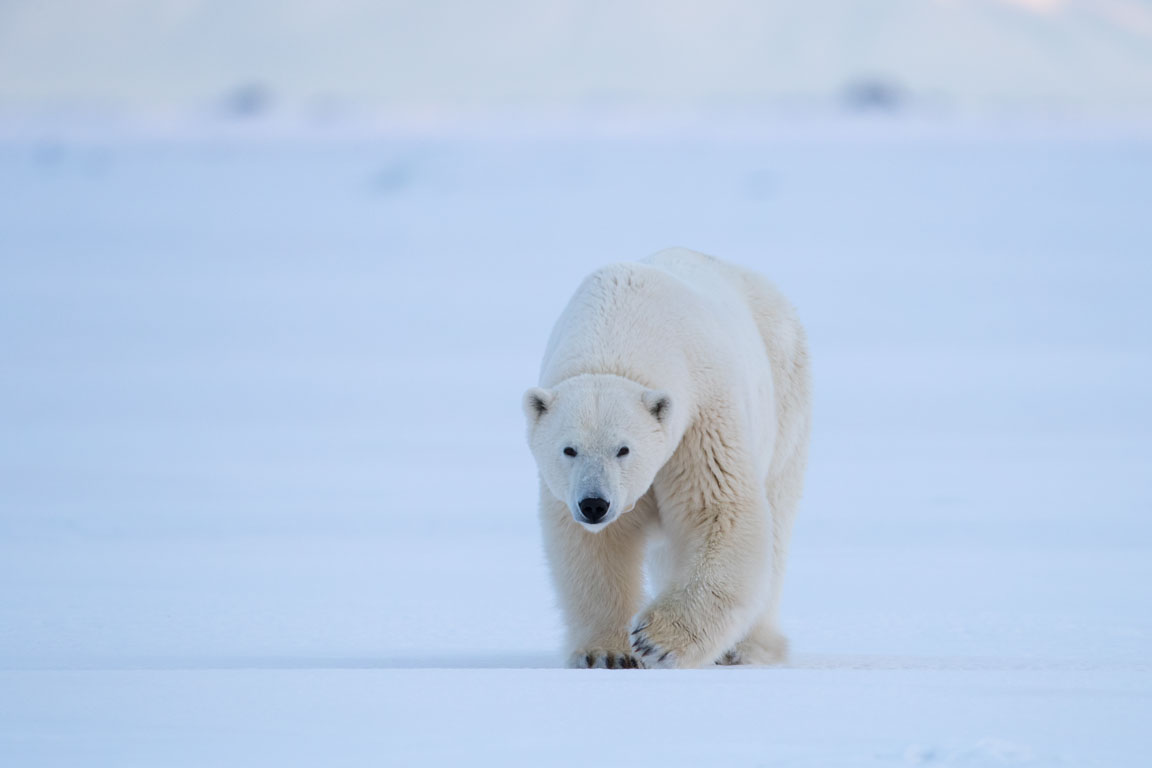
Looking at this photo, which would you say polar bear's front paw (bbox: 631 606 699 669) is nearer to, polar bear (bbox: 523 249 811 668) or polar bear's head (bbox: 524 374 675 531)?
polar bear (bbox: 523 249 811 668)

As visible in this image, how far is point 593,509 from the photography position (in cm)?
377

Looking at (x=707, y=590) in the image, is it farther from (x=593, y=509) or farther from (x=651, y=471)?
(x=593, y=509)

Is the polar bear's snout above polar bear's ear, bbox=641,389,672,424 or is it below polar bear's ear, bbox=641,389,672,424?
below

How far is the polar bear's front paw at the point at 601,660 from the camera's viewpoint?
13.6 ft

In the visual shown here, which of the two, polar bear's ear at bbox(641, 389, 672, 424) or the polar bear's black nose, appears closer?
the polar bear's black nose

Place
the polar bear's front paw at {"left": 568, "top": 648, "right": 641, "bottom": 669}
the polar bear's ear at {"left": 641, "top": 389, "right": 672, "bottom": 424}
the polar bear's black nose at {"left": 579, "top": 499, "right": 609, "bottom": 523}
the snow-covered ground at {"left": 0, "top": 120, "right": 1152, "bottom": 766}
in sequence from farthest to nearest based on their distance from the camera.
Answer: the polar bear's front paw at {"left": 568, "top": 648, "right": 641, "bottom": 669} → the polar bear's ear at {"left": 641, "top": 389, "right": 672, "bottom": 424} → the polar bear's black nose at {"left": 579, "top": 499, "right": 609, "bottom": 523} → the snow-covered ground at {"left": 0, "top": 120, "right": 1152, "bottom": 766}

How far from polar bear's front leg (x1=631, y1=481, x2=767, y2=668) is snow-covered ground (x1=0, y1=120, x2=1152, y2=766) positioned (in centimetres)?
32

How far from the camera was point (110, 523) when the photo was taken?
6.84 meters

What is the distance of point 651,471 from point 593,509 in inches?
11.6

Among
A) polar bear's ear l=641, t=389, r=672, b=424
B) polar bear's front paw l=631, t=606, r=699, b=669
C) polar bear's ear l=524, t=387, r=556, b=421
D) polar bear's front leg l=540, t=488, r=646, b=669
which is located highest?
polar bear's ear l=524, t=387, r=556, b=421

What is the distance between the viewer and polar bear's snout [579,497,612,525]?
375 centimetres

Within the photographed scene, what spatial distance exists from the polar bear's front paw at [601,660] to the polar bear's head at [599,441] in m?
0.43

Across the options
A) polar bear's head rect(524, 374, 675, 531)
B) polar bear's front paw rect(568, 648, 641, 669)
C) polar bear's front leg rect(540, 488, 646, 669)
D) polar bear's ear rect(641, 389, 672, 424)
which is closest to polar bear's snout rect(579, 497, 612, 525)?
polar bear's head rect(524, 374, 675, 531)

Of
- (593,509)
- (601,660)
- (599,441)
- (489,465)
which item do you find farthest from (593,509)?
(489,465)
